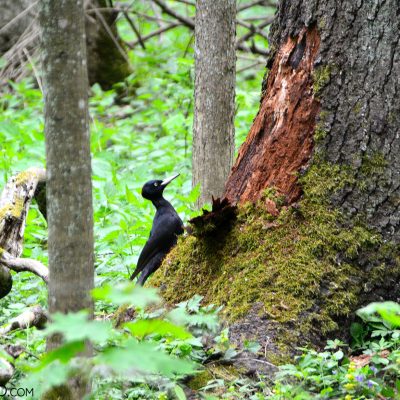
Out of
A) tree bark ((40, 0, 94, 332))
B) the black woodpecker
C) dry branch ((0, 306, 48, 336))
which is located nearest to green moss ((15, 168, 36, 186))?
the black woodpecker

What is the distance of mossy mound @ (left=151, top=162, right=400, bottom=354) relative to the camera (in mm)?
3793

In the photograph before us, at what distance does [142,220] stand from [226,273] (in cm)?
256

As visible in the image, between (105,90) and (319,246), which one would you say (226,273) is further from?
(105,90)

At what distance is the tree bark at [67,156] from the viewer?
2768 millimetres

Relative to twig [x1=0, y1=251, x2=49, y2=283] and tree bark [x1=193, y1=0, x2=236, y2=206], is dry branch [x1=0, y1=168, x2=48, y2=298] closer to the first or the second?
twig [x1=0, y1=251, x2=49, y2=283]

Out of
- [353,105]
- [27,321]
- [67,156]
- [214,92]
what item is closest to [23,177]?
[214,92]

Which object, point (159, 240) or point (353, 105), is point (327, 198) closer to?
point (353, 105)

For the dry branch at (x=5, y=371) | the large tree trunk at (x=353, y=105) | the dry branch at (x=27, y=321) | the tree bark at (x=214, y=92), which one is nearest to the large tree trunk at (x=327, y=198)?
the large tree trunk at (x=353, y=105)

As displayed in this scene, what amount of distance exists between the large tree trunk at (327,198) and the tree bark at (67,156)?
44.3 inches

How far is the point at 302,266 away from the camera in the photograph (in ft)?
12.8

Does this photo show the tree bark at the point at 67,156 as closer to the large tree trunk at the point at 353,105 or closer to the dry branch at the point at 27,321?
the dry branch at the point at 27,321

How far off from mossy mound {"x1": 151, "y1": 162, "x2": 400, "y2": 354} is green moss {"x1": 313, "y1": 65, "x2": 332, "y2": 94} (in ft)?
1.39

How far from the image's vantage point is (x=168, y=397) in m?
3.24

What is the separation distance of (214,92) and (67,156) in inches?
118
